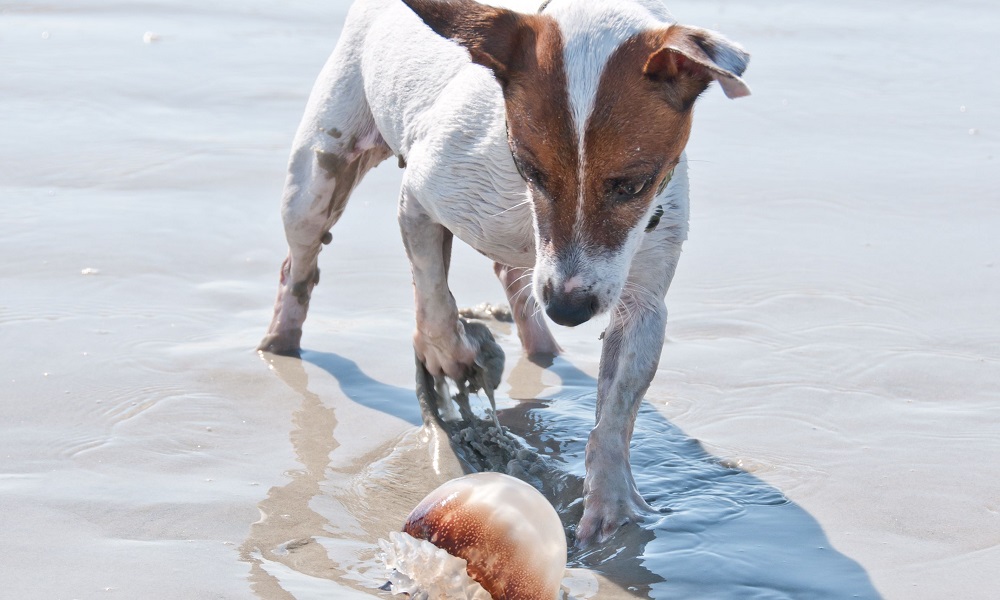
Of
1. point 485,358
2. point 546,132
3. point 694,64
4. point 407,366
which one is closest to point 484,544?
point 546,132

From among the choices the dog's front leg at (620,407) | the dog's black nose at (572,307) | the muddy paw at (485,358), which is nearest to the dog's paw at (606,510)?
the dog's front leg at (620,407)

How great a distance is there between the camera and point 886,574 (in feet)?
11.5

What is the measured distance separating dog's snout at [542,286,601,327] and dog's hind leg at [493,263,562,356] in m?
1.80

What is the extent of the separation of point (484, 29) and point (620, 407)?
1195 millimetres

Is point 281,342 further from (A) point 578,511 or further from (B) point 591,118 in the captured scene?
(B) point 591,118

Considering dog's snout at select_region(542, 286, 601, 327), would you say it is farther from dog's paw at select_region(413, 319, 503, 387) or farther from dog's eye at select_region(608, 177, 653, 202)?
dog's paw at select_region(413, 319, 503, 387)

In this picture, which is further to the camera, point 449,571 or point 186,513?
point 186,513

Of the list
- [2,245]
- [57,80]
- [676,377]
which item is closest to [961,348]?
[676,377]

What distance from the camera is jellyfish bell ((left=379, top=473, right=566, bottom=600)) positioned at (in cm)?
293

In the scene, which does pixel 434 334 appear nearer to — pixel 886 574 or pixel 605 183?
pixel 605 183

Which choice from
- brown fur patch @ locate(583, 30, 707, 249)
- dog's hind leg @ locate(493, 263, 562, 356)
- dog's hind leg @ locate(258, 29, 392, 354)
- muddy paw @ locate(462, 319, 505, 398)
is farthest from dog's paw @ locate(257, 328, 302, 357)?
brown fur patch @ locate(583, 30, 707, 249)

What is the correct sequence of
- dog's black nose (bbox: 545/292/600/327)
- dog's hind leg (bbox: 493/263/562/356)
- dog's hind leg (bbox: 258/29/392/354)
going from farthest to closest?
1. dog's hind leg (bbox: 493/263/562/356)
2. dog's hind leg (bbox: 258/29/392/354)
3. dog's black nose (bbox: 545/292/600/327)

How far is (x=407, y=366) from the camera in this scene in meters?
5.12

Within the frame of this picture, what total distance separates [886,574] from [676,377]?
160 centimetres
